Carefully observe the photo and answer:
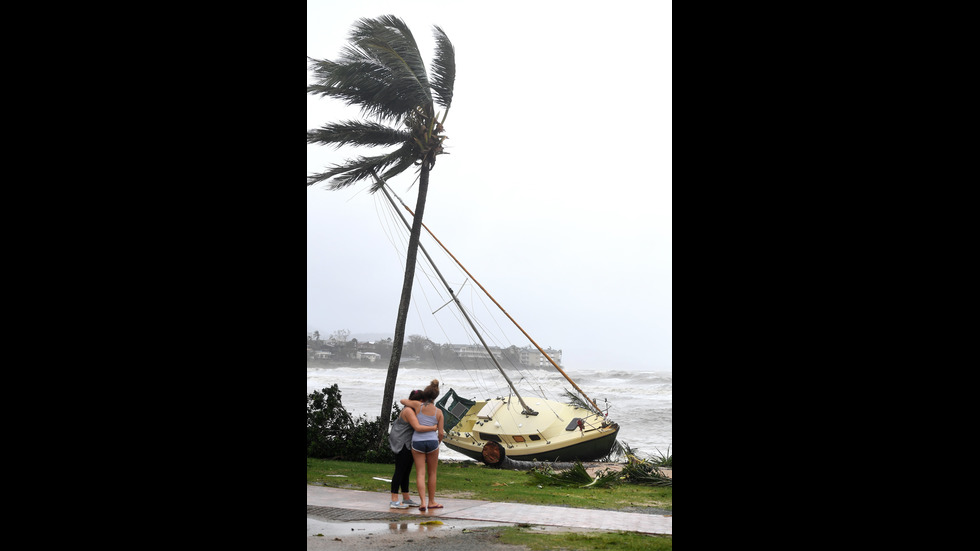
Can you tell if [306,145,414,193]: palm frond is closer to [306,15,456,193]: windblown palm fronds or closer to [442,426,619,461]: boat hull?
[306,15,456,193]: windblown palm fronds

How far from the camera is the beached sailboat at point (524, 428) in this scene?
15.1 meters

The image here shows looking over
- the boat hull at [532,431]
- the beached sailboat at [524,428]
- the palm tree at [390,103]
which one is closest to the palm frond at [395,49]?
the palm tree at [390,103]

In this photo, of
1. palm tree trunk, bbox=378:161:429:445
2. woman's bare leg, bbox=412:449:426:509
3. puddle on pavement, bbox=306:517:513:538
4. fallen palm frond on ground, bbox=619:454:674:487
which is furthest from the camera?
palm tree trunk, bbox=378:161:429:445

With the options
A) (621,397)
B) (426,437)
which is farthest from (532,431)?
(621,397)

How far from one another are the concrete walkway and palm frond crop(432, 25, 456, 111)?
7.84 meters

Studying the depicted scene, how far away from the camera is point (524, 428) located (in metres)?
15.5

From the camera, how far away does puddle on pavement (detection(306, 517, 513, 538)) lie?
229 inches

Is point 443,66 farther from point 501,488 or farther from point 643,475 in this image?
point 643,475

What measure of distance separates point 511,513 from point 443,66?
29.0 feet

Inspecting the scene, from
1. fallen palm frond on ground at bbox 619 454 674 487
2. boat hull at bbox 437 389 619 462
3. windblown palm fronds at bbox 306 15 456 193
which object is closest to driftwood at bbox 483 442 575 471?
boat hull at bbox 437 389 619 462
